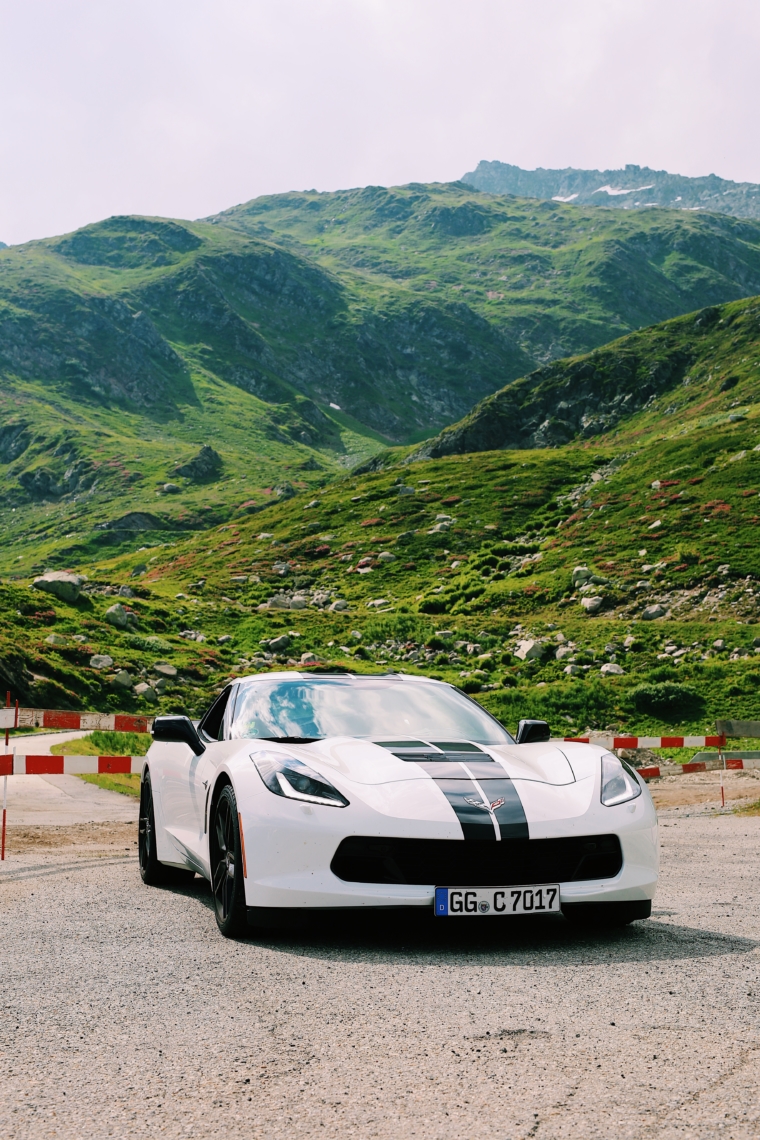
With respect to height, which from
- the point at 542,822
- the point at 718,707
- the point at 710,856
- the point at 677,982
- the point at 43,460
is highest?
the point at 43,460

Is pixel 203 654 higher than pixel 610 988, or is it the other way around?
pixel 610 988

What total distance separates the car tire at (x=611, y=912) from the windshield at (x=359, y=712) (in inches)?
56.4

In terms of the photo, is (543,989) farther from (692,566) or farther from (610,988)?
(692,566)

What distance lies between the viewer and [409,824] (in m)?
5.89

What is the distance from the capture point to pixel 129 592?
45.4 meters

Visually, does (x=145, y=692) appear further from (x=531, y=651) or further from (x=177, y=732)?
(x=177, y=732)

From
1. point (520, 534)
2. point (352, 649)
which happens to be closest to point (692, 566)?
point (352, 649)

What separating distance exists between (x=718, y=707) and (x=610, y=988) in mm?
25309

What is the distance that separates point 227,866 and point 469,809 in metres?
1.55

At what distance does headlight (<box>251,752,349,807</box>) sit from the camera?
6059 millimetres

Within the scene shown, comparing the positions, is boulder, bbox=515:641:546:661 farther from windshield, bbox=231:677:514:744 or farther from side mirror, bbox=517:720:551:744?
side mirror, bbox=517:720:551:744

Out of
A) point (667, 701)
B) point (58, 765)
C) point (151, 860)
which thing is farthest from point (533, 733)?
point (667, 701)

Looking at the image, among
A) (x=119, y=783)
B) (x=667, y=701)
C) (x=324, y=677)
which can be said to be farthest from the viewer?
(x=667, y=701)

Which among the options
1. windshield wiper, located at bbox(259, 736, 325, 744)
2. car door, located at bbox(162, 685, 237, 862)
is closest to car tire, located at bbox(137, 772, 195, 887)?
car door, located at bbox(162, 685, 237, 862)
